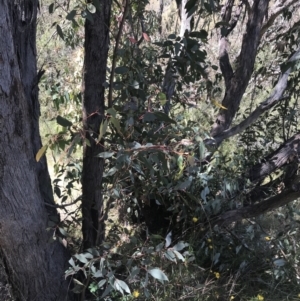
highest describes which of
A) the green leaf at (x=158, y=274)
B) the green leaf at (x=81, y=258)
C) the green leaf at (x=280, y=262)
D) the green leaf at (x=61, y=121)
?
the green leaf at (x=61, y=121)

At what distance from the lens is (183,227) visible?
250 cm

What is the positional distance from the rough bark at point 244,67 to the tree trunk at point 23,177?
4.37 feet

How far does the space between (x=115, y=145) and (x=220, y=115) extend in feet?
3.99

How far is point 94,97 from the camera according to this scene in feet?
5.61

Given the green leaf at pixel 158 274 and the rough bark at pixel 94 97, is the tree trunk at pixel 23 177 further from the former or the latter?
the green leaf at pixel 158 274

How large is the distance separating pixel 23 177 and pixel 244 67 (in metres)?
1.65

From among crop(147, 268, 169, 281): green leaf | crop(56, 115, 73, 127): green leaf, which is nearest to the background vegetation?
crop(147, 268, 169, 281): green leaf

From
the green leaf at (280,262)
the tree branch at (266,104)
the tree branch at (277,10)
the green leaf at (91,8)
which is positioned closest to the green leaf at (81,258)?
the green leaf at (91,8)

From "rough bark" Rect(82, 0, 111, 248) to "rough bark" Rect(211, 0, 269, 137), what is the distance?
42.6 inches

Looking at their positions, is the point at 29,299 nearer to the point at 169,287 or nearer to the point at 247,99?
the point at 169,287

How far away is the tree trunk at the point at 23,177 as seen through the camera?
1416mm

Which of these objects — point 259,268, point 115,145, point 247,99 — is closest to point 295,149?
point 259,268

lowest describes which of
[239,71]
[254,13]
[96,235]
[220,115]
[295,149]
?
[96,235]

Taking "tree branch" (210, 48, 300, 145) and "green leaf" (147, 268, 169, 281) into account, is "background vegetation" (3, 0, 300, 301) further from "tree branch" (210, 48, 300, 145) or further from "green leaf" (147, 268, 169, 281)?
"tree branch" (210, 48, 300, 145)
